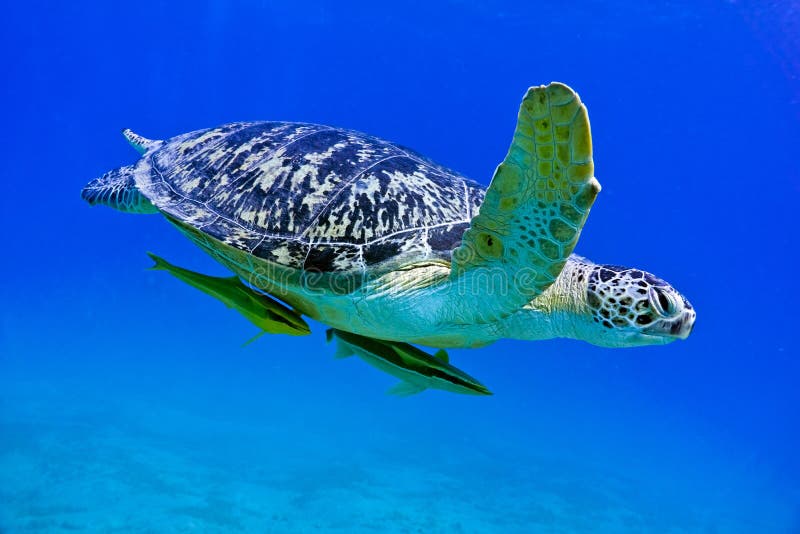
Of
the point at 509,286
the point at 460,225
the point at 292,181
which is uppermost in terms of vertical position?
Answer: the point at 292,181

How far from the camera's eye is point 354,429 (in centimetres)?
1448

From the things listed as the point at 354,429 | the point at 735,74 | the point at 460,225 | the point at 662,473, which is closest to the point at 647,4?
the point at 735,74

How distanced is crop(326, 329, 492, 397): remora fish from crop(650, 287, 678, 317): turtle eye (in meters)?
0.77

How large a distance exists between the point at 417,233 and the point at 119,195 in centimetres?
227

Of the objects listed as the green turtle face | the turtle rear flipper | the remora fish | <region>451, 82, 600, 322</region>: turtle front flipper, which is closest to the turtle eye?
the green turtle face

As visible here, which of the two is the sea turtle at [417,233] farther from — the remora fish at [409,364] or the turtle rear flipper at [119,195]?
the turtle rear flipper at [119,195]

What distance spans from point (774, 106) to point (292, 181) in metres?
42.2

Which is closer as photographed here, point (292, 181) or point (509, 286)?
point (509, 286)

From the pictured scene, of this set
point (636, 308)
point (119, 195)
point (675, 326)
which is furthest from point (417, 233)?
point (119, 195)

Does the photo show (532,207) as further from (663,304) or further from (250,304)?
(250,304)

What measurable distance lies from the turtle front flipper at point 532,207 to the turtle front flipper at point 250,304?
0.77 meters

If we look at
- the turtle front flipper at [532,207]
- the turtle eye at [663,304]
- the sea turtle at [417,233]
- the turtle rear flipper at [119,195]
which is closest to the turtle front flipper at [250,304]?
the sea turtle at [417,233]

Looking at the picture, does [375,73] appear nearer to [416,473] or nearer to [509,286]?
[416,473]

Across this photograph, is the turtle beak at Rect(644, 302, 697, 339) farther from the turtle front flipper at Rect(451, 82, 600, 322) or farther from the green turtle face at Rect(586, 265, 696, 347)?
the turtle front flipper at Rect(451, 82, 600, 322)
